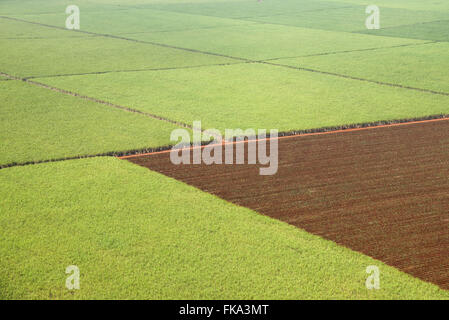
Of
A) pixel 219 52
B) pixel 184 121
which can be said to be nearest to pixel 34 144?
pixel 184 121

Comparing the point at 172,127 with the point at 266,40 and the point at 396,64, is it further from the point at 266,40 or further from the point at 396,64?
the point at 266,40

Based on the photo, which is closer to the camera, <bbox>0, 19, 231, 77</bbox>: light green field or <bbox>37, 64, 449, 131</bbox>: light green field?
<bbox>37, 64, 449, 131</bbox>: light green field

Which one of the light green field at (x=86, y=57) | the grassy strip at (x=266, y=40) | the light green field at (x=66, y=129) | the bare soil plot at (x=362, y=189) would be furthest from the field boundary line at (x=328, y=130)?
the grassy strip at (x=266, y=40)

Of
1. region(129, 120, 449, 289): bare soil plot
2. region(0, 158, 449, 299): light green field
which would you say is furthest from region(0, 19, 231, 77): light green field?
region(0, 158, 449, 299): light green field

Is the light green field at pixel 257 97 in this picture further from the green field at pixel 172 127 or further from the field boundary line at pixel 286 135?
the field boundary line at pixel 286 135

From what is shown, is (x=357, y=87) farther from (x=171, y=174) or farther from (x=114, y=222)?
(x=114, y=222)

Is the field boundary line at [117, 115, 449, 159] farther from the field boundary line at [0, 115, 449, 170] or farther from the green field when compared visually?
the green field

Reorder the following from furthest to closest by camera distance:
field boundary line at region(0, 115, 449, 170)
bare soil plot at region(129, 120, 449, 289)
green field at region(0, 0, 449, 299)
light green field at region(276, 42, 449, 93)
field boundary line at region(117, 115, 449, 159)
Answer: light green field at region(276, 42, 449, 93)
field boundary line at region(117, 115, 449, 159)
field boundary line at region(0, 115, 449, 170)
bare soil plot at region(129, 120, 449, 289)
green field at region(0, 0, 449, 299)

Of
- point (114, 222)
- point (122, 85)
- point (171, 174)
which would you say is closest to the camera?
point (114, 222)
